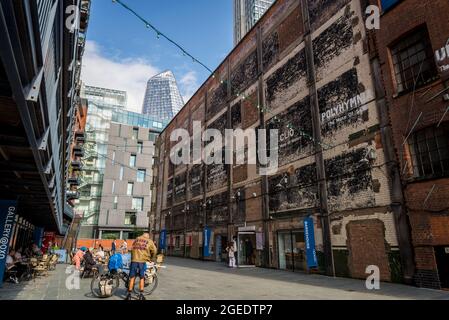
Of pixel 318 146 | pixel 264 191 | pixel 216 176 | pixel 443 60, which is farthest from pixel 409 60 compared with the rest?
pixel 216 176

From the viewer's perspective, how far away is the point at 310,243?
1567 centimetres

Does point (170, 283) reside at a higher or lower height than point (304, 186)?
lower

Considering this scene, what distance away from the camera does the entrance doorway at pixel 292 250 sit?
663 inches

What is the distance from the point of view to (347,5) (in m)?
15.6

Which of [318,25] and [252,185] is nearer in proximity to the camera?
[318,25]

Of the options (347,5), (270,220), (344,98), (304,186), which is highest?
(347,5)

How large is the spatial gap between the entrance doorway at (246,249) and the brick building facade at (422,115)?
449 inches

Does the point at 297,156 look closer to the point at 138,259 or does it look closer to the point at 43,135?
the point at 138,259

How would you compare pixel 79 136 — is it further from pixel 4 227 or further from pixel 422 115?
pixel 422 115

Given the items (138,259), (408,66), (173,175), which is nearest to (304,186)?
(408,66)

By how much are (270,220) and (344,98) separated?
8.79 metres

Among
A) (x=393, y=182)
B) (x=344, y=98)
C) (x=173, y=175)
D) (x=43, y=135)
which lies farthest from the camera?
(x=173, y=175)

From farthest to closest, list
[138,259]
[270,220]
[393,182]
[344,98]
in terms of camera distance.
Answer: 1. [270,220]
2. [344,98]
3. [393,182]
4. [138,259]

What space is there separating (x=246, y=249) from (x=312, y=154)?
920 cm
